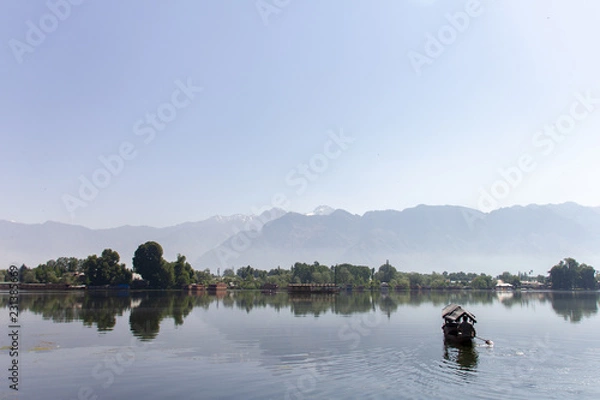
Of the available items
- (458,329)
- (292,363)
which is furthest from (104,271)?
(292,363)

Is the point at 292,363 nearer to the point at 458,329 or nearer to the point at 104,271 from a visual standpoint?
Result: the point at 458,329

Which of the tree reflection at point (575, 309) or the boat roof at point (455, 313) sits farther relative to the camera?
the tree reflection at point (575, 309)

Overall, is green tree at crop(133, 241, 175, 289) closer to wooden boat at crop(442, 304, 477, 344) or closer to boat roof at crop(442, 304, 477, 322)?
boat roof at crop(442, 304, 477, 322)

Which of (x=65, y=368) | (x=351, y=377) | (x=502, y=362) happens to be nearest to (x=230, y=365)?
(x=351, y=377)

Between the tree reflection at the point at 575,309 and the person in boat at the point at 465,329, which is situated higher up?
the person in boat at the point at 465,329

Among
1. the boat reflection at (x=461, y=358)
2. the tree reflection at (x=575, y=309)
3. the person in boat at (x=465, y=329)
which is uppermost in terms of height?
the person in boat at (x=465, y=329)

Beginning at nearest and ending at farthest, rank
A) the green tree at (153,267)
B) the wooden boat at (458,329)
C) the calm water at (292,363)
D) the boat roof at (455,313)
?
the calm water at (292,363)
the wooden boat at (458,329)
the boat roof at (455,313)
the green tree at (153,267)

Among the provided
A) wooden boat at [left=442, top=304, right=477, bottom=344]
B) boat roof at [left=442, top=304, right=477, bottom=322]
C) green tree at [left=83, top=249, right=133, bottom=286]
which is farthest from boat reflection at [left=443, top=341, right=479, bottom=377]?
green tree at [left=83, top=249, right=133, bottom=286]

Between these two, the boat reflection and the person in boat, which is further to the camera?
the person in boat

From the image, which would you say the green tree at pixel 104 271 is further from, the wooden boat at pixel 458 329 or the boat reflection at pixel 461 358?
the boat reflection at pixel 461 358

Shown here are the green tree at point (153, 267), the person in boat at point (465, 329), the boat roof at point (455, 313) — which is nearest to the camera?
the person in boat at point (465, 329)

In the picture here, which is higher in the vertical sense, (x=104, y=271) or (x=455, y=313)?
(x=104, y=271)

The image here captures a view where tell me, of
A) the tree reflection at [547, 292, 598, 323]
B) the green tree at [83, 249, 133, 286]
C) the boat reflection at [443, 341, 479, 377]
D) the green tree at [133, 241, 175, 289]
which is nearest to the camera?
the boat reflection at [443, 341, 479, 377]

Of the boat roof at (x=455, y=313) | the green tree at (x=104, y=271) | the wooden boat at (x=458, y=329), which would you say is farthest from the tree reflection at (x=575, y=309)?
the green tree at (x=104, y=271)
